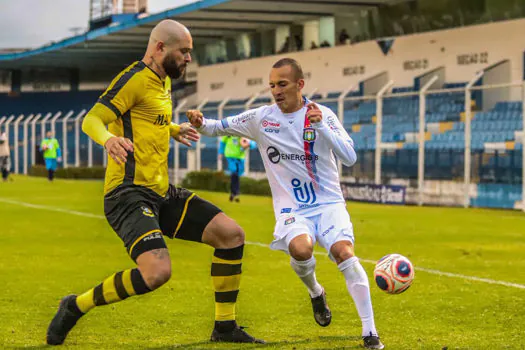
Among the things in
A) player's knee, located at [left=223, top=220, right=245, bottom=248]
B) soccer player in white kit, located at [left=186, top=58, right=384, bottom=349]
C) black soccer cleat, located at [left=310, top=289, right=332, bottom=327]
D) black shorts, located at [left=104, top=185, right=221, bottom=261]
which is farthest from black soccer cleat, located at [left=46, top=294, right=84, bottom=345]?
black soccer cleat, located at [left=310, top=289, right=332, bottom=327]

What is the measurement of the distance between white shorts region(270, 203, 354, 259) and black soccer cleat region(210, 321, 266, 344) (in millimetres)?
651

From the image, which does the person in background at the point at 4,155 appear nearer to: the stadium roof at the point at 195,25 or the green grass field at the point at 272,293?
the stadium roof at the point at 195,25

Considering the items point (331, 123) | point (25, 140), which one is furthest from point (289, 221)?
point (25, 140)

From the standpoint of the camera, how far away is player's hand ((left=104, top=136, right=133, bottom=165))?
6023 millimetres

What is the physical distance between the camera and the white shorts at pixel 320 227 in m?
6.80

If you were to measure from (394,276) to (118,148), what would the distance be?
81.9 inches

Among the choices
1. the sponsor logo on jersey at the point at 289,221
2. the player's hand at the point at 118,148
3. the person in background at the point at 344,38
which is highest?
the person in background at the point at 344,38

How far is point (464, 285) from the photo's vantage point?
1020 centimetres

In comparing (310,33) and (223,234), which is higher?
(310,33)

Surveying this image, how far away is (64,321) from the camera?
6.59 metres

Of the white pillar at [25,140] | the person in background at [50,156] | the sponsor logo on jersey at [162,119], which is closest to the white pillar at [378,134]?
the person in background at [50,156]

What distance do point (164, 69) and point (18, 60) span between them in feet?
204

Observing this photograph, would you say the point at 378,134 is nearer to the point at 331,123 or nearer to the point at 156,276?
the point at 331,123

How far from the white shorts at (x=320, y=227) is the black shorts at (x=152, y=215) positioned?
487 millimetres
